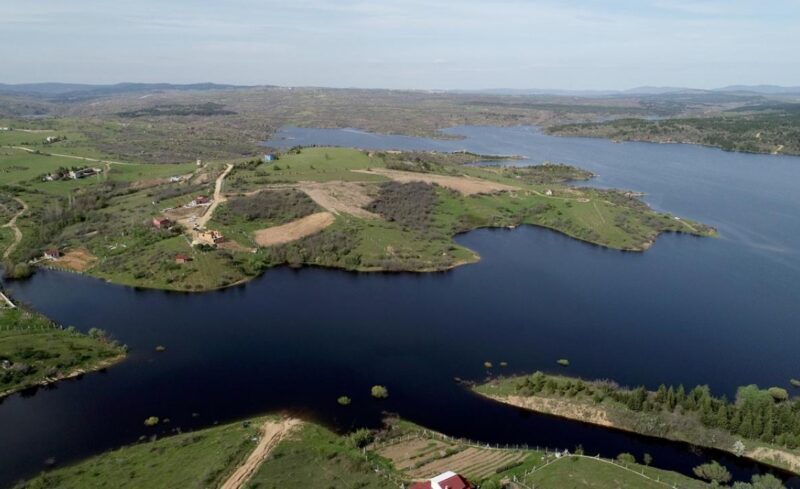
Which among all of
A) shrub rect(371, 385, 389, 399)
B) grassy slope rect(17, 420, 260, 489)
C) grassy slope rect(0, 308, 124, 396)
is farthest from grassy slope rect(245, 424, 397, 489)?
grassy slope rect(0, 308, 124, 396)

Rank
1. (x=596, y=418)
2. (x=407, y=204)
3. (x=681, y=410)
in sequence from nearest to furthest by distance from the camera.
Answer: (x=681, y=410) → (x=596, y=418) → (x=407, y=204)

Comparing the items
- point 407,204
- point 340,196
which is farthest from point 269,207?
point 407,204

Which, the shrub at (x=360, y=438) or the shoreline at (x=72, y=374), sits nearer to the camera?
the shrub at (x=360, y=438)

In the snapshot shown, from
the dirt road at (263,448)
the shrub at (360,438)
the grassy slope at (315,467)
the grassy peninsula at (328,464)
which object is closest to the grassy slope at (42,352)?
the grassy peninsula at (328,464)

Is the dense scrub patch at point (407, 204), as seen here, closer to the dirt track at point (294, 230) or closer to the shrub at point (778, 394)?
the dirt track at point (294, 230)

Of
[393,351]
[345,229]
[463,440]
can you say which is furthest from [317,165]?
[463,440]

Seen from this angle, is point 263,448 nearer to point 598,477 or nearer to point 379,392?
point 379,392

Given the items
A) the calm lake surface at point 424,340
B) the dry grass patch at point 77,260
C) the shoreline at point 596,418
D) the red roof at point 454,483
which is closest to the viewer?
the red roof at point 454,483

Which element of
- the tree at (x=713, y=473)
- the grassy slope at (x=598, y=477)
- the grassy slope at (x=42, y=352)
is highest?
the grassy slope at (x=42, y=352)
